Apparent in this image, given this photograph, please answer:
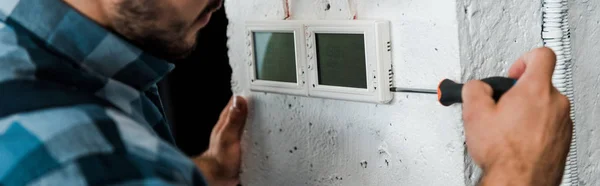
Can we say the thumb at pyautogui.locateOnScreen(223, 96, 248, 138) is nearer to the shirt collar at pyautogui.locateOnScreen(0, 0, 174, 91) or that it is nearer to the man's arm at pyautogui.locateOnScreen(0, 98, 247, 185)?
the shirt collar at pyautogui.locateOnScreen(0, 0, 174, 91)

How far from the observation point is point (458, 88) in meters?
0.71

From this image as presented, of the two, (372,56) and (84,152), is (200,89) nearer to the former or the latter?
(372,56)

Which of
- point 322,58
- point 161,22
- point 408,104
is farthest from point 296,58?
point 161,22

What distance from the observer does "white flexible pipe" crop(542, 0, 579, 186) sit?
2.67ft

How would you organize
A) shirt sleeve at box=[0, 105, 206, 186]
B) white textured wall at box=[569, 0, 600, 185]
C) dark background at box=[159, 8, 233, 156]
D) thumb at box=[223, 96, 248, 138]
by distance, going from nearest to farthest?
shirt sleeve at box=[0, 105, 206, 186] < white textured wall at box=[569, 0, 600, 185] < thumb at box=[223, 96, 248, 138] < dark background at box=[159, 8, 233, 156]

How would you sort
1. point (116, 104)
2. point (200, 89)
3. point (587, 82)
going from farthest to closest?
point (200, 89)
point (587, 82)
point (116, 104)

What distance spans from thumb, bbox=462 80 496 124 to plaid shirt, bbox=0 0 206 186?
0.91 feet

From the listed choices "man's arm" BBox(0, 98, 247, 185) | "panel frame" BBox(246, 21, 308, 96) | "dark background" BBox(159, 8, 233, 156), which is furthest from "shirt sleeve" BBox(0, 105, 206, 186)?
"dark background" BBox(159, 8, 233, 156)

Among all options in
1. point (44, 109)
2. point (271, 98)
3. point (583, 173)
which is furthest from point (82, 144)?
point (583, 173)

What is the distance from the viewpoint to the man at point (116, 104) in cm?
49

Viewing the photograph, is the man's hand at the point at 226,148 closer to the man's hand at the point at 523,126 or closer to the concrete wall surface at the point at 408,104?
the concrete wall surface at the point at 408,104

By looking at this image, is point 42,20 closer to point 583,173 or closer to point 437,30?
point 437,30

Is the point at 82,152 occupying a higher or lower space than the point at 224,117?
higher

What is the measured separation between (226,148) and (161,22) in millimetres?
470
